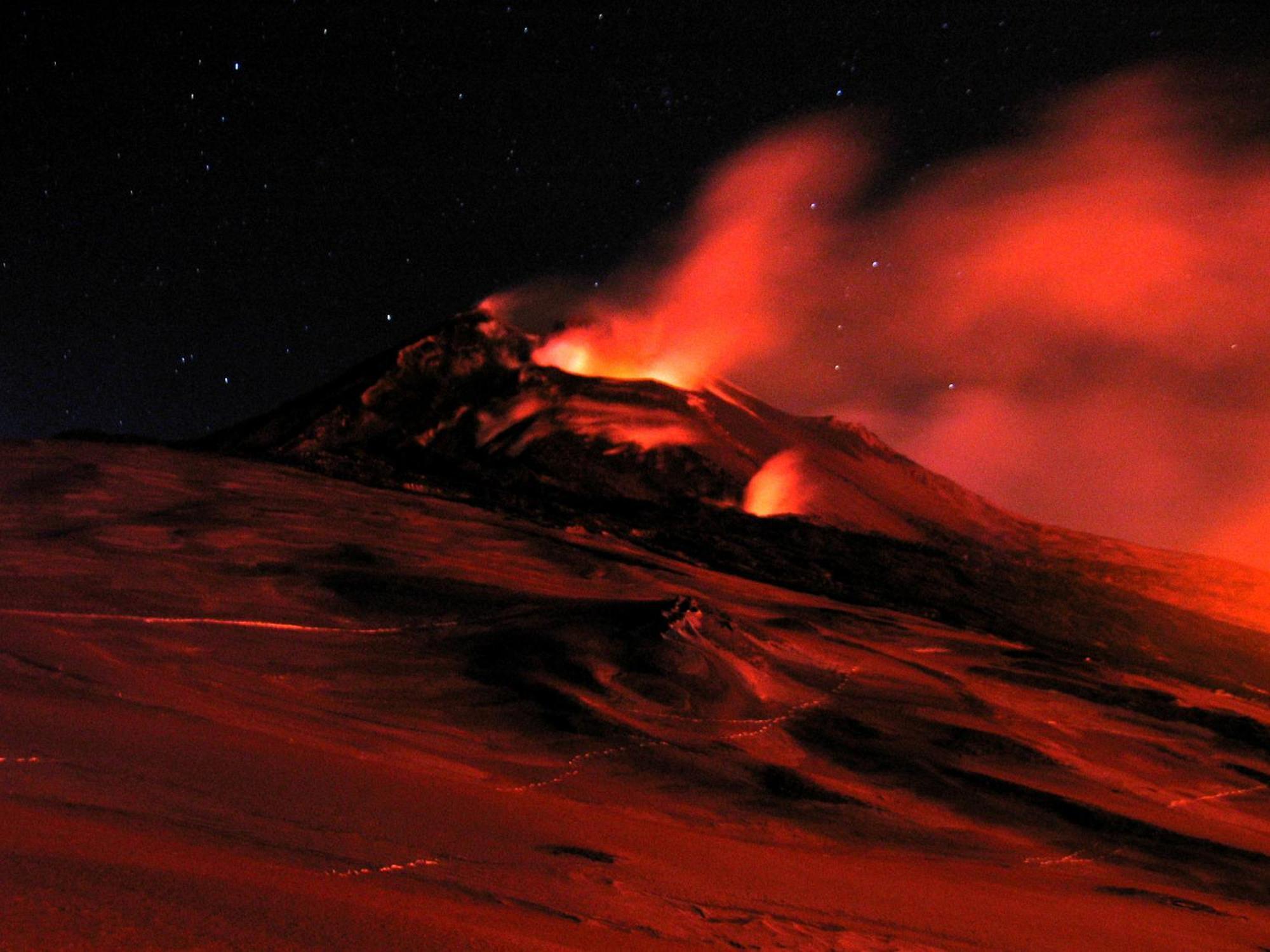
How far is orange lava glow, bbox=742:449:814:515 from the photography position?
34250mm

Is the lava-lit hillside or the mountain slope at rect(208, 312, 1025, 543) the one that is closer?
the lava-lit hillside

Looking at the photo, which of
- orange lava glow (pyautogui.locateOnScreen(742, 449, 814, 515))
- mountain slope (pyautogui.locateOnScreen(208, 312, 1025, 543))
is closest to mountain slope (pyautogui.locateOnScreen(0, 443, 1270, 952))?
mountain slope (pyautogui.locateOnScreen(208, 312, 1025, 543))

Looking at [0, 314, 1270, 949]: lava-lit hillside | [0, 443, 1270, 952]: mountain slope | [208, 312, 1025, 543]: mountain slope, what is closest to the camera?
[0, 443, 1270, 952]: mountain slope

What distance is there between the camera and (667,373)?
56.8 m

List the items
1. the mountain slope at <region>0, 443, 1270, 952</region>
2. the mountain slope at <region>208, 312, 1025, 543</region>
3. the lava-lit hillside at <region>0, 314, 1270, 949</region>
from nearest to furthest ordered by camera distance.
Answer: the mountain slope at <region>0, 443, 1270, 952</region>
the lava-lit hillside at <region>0, 314, 1270, 949</region>
the mountain slope at <region>208, 312, 1025, 543</region>

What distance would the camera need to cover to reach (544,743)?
8.41 m

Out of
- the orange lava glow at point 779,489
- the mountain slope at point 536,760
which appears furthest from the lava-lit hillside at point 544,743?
the orange lava glow at point 779,489

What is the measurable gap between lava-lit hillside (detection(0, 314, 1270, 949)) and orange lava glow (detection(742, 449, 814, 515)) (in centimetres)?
894

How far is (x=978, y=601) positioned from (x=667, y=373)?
33.0 m

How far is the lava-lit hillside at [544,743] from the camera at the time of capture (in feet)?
13.7

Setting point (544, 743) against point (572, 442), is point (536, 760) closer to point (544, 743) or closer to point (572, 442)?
point (544, 743)

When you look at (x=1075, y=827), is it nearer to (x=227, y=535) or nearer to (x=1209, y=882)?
(x=1209, y=882)

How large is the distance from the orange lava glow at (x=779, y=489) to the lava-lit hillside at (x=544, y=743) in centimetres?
894

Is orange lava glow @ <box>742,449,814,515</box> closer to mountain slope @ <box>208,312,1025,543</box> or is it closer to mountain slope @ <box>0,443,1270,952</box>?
mountain slope @ <box>208,312,1025,543</box>
